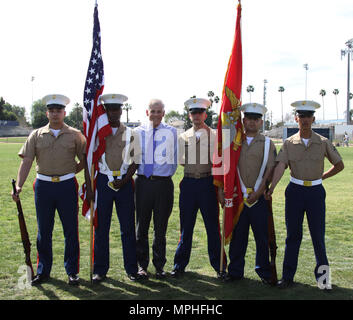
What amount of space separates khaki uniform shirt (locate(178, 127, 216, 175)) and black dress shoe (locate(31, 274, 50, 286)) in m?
2.12

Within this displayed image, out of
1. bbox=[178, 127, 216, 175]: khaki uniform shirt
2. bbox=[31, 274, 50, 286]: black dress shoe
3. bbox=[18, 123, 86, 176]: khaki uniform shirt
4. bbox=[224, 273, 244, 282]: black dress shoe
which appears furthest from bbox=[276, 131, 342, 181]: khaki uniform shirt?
bbox=[31, 274, 50, 286]: black dress shoe

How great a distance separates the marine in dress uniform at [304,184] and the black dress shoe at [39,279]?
9.00ft

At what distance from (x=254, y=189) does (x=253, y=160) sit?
341 mm

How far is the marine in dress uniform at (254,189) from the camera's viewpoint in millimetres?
4703

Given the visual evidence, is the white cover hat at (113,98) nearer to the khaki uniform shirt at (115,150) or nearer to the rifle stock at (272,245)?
the khaki uniform shirt at (115,150)

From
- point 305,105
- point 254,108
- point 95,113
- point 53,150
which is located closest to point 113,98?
point 95,113

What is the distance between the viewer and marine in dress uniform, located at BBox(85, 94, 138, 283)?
4828 mm

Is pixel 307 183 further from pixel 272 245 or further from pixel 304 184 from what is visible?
pixel 272 245

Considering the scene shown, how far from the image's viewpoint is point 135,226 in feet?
16.6

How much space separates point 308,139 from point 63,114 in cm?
295

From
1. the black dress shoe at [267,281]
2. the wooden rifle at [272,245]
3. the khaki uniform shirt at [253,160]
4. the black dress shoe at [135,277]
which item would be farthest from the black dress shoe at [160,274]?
the khaki uniform shirt at [253,160]
